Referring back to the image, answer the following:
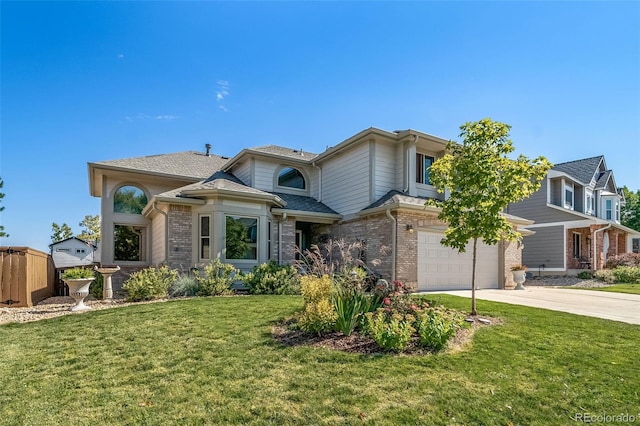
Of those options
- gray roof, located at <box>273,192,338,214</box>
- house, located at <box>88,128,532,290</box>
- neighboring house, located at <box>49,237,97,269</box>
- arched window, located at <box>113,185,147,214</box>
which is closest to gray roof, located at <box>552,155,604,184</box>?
house, located at <box>88,128,532,290</box>

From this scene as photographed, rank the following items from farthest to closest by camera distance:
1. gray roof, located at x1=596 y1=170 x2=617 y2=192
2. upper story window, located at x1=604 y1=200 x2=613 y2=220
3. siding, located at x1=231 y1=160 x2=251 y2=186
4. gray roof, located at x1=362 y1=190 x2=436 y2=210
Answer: upper story window, located at x1=604 y1=200 x2=613 y2=220 → gray roof, located at x1=596 y1=170 x2=617 y2=192 → siding, located at x1=231 y1=160 x2=251 y2=186 → gray roof, located at x1=362 y1=190 x2=436 y2=210

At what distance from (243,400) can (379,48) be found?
10993 millimetres

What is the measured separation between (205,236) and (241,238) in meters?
1.26

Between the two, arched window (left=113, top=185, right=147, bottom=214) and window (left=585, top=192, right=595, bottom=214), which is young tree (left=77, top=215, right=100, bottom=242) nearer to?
arched window (left=113, top=185, right=147, bottom=214)

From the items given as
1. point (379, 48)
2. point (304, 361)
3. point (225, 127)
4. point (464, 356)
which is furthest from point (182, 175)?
point (464, 356)

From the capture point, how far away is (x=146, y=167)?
15836 mm

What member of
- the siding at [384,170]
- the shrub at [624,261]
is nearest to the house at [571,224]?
the shrub at [624,261]

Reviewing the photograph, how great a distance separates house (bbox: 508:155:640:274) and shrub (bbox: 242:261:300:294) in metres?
16.3

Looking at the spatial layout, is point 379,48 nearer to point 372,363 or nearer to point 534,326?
point 534,326

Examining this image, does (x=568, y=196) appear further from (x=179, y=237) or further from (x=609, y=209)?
(x=179, y=237)

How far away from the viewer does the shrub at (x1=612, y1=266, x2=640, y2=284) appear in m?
16.6

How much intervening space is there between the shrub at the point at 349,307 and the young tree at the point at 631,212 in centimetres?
4210

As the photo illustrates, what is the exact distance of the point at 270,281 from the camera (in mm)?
11094

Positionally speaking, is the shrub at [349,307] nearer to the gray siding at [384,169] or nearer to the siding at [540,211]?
the gray siding at [384,169]
